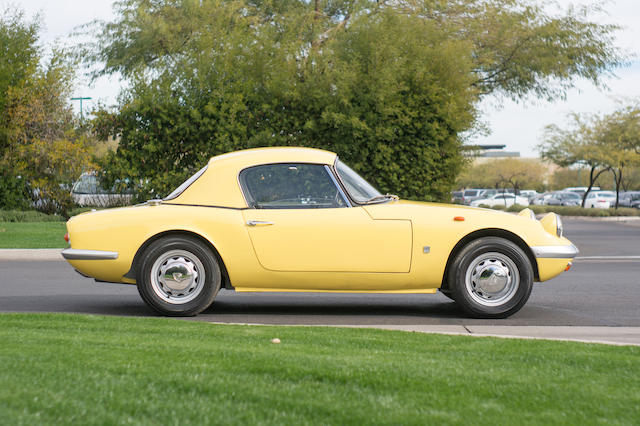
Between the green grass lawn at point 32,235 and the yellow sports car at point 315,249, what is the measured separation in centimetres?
914

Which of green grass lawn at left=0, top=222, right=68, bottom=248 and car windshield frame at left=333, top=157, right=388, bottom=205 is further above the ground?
car windshield frame at left=333, top=157, right=388, bottom=205

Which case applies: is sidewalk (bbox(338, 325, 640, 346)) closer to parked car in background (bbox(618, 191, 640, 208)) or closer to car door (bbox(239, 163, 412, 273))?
car door (bbox(239, 163, 412, 273))

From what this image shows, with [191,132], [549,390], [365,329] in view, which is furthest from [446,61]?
[549,390]

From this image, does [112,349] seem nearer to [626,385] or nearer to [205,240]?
[205,240]

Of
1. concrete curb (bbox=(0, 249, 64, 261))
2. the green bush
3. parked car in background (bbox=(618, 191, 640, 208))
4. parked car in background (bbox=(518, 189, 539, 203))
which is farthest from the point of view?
parked car in background (bbox=(518, 189, 539, 203))

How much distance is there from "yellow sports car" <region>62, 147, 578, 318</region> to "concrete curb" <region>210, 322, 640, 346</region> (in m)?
0.52

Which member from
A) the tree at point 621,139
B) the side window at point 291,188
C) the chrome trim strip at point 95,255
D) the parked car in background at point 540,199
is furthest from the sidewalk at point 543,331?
the parked car in background at point 540,199

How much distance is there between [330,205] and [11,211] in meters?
18.3

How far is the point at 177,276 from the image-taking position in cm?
789

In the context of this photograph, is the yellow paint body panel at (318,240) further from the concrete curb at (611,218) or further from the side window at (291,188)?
the concrete curb at (611,218)

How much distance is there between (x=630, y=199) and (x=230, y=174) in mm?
57849

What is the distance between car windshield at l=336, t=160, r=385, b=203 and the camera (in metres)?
8.04

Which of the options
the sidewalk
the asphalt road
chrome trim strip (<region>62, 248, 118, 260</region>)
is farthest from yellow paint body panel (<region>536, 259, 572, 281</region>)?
chrome trim strip (<region>62, 248, 118, 260</region>)

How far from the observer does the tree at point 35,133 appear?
80.8 ft
